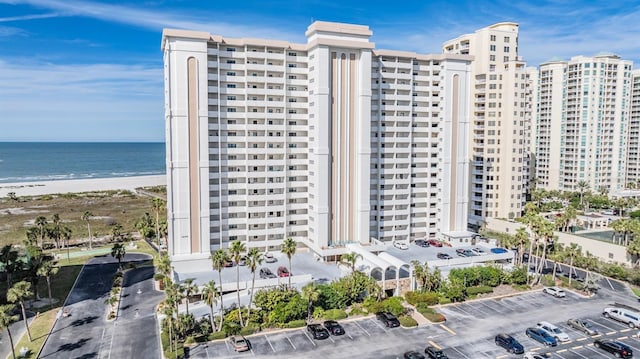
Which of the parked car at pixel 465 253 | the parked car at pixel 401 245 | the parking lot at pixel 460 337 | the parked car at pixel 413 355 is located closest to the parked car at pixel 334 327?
the parking lot at pixel 460 337

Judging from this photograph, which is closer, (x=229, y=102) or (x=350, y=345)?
(x=350, y=345)

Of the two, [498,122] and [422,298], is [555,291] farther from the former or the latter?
[498,122]

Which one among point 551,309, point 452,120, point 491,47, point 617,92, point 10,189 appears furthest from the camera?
point 10,189

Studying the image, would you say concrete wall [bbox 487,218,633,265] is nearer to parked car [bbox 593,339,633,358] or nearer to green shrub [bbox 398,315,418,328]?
parked car [bbox 593,339,633,358]

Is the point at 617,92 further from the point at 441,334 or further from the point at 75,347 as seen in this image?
the point at 75,347

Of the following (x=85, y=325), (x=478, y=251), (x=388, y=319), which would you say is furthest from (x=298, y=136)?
(x=85, y=325)

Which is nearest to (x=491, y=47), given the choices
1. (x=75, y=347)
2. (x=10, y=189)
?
(x=75, y=347)
